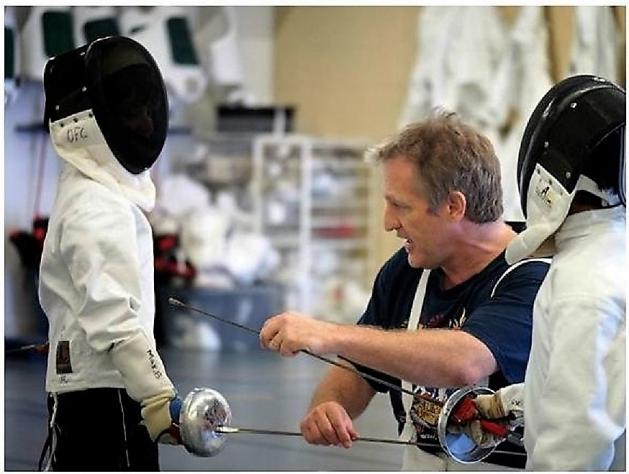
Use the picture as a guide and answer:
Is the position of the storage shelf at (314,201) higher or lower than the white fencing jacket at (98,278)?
lower

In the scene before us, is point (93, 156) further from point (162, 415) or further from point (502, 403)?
point (502, 403)

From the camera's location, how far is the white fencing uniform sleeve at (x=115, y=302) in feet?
5.78

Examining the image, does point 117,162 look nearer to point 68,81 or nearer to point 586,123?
point 68,81

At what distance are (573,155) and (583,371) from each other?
28cm

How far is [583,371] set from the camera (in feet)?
4.81

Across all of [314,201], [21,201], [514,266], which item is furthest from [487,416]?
[314,201]

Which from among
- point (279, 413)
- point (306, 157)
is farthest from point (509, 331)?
point (306, 157)

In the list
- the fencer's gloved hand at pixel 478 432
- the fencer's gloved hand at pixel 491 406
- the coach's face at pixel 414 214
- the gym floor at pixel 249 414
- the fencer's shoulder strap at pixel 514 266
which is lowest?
the gym floor at pixel 249 414

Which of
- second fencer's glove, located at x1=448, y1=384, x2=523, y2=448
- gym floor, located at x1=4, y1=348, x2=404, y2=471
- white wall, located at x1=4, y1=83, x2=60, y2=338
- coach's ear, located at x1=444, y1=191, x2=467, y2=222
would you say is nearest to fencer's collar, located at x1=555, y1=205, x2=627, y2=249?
second fencer's glove, located at x1=448, y1=384, x2=523, y2=448

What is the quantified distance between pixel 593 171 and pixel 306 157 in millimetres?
4514

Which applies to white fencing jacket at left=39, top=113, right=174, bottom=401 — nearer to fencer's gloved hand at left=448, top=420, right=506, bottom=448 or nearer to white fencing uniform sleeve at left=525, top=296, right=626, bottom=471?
fencer's gloved hand at left=448, top=420, right=506, bottom=448

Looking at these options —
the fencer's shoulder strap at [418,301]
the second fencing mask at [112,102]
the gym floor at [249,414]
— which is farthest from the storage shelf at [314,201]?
the second fencing mask at [112,102]

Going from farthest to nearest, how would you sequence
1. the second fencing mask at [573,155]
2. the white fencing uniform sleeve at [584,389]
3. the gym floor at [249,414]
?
the gym floor at [249,414], the second fencing mask at [573,155], the white fencing uniform sleeve at [584,389]

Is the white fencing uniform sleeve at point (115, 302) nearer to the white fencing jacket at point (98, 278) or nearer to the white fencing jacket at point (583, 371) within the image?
the white fencing jacket at point (98, 278)
